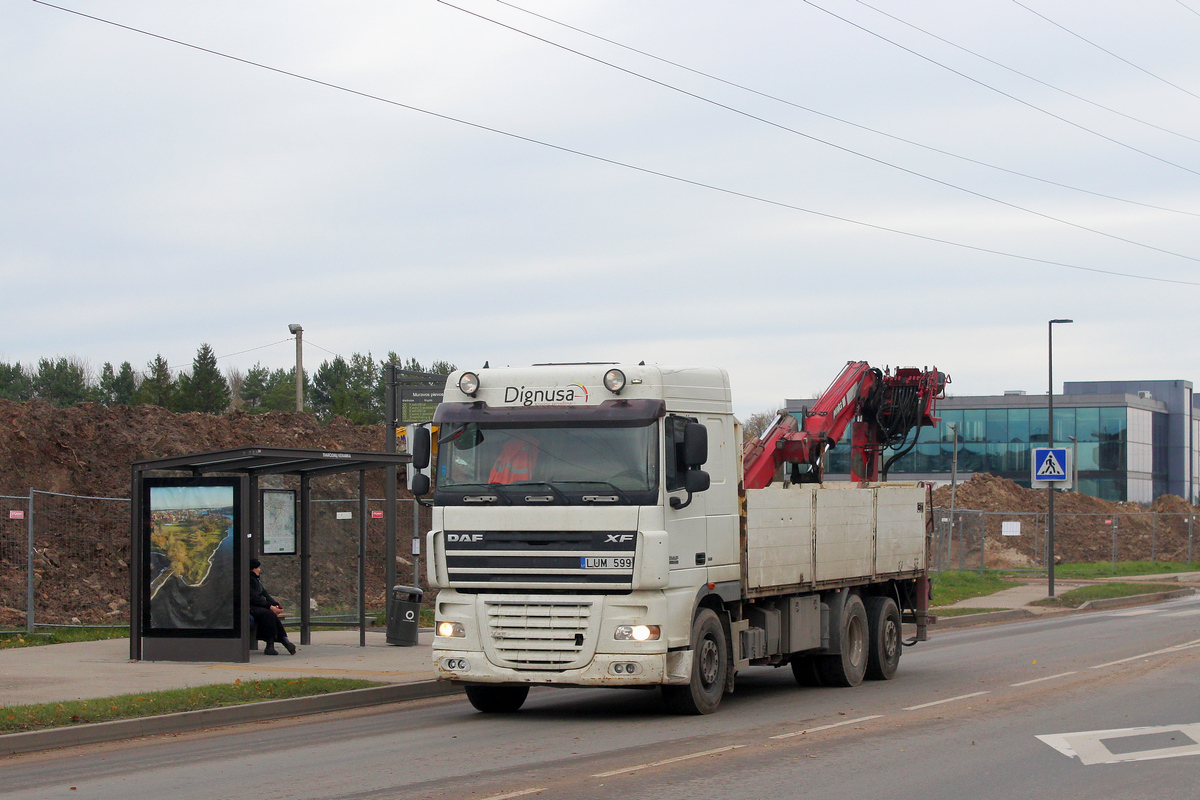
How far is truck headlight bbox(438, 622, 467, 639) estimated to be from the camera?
12.5 metres

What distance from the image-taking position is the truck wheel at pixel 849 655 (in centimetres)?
1562

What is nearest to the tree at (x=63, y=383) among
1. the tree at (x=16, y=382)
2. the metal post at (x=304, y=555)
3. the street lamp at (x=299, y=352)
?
the tree at (x=16, y=382)

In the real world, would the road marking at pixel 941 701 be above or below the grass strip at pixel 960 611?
above

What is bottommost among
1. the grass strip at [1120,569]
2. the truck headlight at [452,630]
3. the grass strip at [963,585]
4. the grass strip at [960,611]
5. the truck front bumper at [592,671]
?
the grass strip at [1120,569]

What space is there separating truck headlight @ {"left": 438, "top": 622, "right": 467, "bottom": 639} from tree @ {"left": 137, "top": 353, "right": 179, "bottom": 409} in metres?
65.3

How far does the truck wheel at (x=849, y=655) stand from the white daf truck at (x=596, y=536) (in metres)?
1.86

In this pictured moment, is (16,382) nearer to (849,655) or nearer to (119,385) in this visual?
(119,385)

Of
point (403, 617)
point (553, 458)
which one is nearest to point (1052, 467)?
point (403, 617)

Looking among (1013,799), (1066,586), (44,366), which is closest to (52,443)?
(1066,586)

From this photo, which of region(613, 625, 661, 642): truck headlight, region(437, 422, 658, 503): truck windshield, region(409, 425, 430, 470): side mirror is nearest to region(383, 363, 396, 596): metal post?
region(409, 425, 430, 470): side mirror

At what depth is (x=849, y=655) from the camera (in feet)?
51.9

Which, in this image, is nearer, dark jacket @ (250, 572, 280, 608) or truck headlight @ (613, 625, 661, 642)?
truck headlight @ (613, 625, 661, 642)

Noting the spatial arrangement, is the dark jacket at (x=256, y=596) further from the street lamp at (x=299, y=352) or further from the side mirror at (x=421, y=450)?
the street lamp at (x=299, y=352)

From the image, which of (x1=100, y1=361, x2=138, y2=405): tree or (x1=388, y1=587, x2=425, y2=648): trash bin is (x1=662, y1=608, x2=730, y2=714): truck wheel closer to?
(x1=388, y1=587, x2=425, y2=648): trash bin
